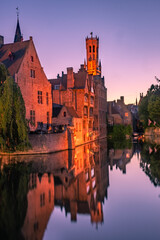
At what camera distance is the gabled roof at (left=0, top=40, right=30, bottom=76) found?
3205cm

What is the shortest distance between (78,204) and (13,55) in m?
27.5

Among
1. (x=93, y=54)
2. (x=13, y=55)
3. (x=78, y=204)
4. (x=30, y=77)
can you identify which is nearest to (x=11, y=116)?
(x=30, y=77)

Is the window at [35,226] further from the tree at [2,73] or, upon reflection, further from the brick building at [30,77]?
the brick building at [30,77]

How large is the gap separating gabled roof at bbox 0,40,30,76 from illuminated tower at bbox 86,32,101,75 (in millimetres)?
57563

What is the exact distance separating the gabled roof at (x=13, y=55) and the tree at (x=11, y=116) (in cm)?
846

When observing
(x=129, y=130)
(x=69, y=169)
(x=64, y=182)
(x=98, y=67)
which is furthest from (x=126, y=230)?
(x=98, y=67)

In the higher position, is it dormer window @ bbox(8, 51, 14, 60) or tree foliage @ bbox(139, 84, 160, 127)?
dormer window @ bbox(8, 51, 14, 60)

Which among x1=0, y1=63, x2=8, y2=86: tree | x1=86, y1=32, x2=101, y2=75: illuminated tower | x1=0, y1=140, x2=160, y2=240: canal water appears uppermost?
x1=86, y1=32, x2=101, y2=75: illuminated tower

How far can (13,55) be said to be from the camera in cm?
3378

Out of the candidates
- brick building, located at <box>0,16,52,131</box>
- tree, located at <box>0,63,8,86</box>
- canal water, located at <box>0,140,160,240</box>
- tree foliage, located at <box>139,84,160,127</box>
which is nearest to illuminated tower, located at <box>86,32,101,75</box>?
tree foliage, located at <box>139,84,160,127</box>

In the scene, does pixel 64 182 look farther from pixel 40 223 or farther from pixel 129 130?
pixel 129 130

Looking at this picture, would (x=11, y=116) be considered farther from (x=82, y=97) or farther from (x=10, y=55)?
(x=82, y=97)

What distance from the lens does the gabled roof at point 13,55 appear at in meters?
32.0

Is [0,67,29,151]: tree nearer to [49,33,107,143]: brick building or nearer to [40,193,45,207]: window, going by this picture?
[40,193,45,207]: window
